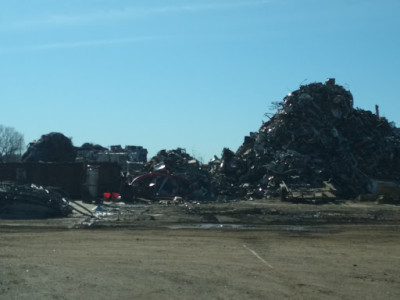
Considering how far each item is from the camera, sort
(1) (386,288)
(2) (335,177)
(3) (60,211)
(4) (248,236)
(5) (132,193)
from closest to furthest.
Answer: (1) (386,288) → (4) (248,236) → (3) (60,211) → (5) (132,193) → (2) (335,177)

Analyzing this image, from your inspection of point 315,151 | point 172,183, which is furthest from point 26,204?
point 315,151

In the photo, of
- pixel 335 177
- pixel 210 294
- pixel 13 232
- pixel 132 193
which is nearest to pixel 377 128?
pixel 335 177

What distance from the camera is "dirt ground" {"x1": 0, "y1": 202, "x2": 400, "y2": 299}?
452 inches

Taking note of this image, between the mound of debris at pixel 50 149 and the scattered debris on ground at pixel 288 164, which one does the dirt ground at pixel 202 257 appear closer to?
the scattered debris on ground at pixel 288 164

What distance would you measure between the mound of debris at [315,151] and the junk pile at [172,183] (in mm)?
1170

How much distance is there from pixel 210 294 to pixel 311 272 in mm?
3227

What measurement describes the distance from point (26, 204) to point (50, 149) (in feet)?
59.7

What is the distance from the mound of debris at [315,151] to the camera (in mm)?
38469

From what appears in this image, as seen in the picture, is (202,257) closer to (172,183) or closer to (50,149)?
(172,183)

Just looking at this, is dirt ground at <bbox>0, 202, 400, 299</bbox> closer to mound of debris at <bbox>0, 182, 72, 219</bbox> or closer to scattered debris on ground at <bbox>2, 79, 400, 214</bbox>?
mound of debris at <bbox>0, 182, 72, 219</bbox>

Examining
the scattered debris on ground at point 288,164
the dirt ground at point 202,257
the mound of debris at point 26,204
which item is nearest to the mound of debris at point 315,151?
the scattered debris on ground at point 288,164

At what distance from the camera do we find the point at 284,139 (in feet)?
139

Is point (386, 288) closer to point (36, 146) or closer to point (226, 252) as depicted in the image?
point (226, 252)

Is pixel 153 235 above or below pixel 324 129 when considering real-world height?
below
